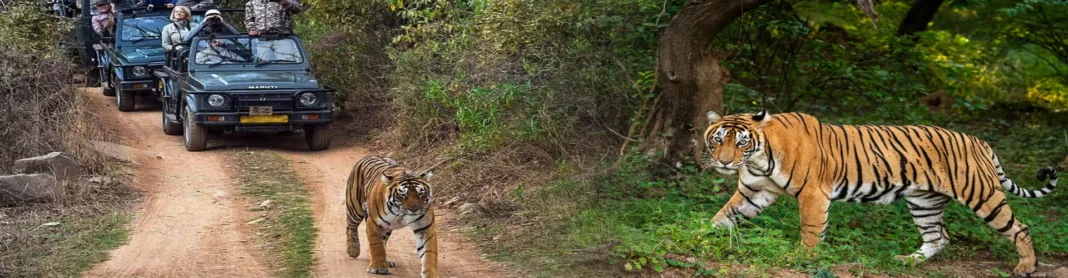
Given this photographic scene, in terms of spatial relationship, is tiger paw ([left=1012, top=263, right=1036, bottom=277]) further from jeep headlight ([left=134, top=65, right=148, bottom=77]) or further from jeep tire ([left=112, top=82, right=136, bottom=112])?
jeep tire ([left=112, top=82, right=136, bottom=112])

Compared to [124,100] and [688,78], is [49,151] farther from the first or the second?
[688,78]

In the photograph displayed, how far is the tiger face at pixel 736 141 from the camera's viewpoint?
28.3 ft

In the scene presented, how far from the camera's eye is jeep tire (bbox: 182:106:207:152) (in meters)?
14.6

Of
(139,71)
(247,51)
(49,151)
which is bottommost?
(139,71)

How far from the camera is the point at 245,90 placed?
14461 millimetres

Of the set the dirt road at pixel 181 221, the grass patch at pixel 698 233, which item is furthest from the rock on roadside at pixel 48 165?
the grass patch at pixel 698 233

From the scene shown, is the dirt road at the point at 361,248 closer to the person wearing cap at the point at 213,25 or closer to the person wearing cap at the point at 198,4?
the person wearing cap at the point at 213,25

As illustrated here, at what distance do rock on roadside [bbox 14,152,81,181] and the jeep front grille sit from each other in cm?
295

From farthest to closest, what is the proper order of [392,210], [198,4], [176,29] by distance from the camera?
[198,4] → [176,29] → [392,210]

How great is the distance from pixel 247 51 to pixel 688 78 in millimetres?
7116

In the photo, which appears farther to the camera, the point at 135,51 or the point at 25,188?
the point at 135,51

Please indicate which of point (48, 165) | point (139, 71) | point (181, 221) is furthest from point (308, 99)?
point (181, 221)

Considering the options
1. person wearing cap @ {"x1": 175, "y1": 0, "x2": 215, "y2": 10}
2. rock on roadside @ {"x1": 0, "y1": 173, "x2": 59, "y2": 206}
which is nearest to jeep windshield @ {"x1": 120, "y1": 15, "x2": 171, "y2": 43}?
person wearing cap @ {"x1": 175, "y1": 0, "x2": 215, "y2": 10}

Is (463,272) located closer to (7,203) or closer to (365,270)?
(365,270)
